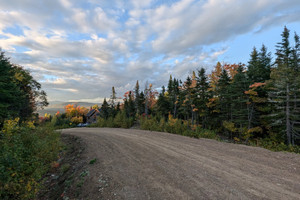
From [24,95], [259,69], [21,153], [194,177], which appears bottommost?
[194,177]

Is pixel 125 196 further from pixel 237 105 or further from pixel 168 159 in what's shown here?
pixel 237 105

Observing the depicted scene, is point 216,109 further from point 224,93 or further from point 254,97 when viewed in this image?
point 254,97

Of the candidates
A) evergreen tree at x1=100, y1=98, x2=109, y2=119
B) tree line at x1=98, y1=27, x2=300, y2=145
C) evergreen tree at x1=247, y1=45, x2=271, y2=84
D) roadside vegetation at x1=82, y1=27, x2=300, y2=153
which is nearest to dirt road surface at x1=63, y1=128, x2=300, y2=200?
roadside vegetation at x1=82, y1=27, x2=300, y2=153

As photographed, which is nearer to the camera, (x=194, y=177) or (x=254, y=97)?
(x=194, y=177)

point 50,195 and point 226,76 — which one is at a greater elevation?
point 226,76

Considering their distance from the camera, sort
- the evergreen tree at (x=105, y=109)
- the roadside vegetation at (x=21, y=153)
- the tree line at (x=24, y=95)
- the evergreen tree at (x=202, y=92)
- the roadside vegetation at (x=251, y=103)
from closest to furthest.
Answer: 1. the roadside vegetation at (x=21, y=153)
2. the roadside vegetation at (x=251, y=103)
3. the tree line at (x=24, y=95)
4. the evergreen tree at (x=202, y=92)
5. the evergreen tree at (x=105, y=109)

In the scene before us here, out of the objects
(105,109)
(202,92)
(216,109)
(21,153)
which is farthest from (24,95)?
(216,109)

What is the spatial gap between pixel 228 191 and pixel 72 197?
16.3 ft

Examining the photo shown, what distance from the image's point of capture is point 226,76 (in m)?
22.7

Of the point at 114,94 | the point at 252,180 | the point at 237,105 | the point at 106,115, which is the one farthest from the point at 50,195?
the point at 114,94

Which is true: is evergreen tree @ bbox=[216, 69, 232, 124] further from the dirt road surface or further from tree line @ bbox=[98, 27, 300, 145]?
the dirt road surface

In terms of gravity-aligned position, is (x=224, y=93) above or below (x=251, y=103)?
above

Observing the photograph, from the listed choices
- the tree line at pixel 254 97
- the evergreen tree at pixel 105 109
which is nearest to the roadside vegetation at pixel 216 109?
the tree line at pixel 254 97

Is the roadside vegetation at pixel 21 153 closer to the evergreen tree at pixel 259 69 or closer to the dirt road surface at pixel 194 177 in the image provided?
the dirt road surface at pixel 194 177
